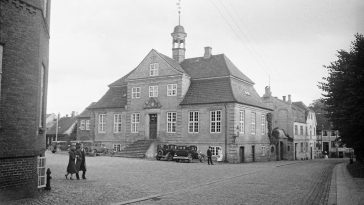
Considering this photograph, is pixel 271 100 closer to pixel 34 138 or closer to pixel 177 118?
pixel 177 118

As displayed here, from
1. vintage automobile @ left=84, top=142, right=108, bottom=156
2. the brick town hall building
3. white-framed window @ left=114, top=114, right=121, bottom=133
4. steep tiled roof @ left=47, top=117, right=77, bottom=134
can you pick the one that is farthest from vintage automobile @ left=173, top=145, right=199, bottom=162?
steep tiled roof @ left=47, top=117, right=77, bottom=134

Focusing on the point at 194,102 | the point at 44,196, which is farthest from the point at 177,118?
the point at 44,196

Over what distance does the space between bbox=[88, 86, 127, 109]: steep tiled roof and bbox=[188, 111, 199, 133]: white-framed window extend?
947cm

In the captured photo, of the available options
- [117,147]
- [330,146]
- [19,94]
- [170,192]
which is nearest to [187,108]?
[117,147]

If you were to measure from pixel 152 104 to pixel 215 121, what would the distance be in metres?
7.79

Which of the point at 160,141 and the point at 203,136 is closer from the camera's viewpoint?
the point at 203,136

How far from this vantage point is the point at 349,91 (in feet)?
62.0

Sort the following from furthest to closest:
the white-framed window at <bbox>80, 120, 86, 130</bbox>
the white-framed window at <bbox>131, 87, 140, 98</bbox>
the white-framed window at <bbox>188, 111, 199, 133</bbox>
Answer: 1. the white-framed window at <bbox>80, 120, 86, 130</bbox>
2. the white-framed window at <bbox>131, 87, 140, 98</bbox>
3. the white-framed window at <bbox>188, 111, 199, 133</bbox>

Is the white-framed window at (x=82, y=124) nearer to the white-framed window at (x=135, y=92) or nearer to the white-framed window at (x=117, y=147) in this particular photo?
the white-framed window at (x=117, y=147)

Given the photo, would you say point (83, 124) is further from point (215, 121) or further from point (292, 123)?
point (292, 123)

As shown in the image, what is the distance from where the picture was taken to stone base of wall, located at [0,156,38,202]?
10.5 meters

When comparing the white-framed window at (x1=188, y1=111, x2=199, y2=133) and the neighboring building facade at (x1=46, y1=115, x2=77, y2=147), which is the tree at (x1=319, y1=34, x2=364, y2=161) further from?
the neighboring building facade at (x1=46, y1=115, x2=77, y2=147)

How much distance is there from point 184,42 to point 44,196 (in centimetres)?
3436

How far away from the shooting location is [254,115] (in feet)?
133
